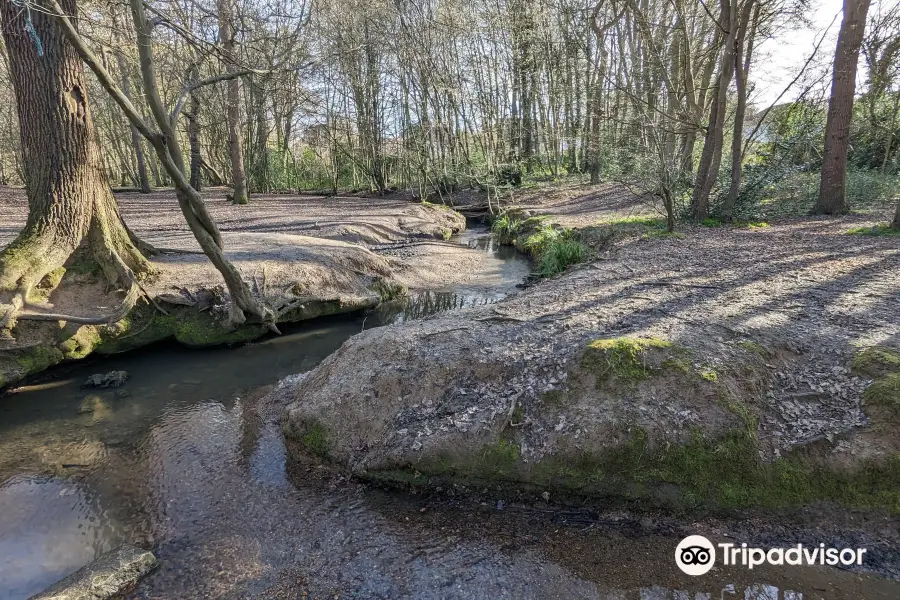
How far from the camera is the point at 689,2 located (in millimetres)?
13000

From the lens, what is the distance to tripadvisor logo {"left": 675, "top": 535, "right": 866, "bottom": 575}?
3.32 m

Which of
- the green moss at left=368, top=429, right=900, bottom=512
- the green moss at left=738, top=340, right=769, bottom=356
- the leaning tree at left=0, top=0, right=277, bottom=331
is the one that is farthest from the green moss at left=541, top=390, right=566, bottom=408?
the leaning tree at left=0, top=0, right=277, bottom=331

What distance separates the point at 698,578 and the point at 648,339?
202 cm

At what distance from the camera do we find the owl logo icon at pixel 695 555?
335 centimetres

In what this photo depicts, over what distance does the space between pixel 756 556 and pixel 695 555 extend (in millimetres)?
407

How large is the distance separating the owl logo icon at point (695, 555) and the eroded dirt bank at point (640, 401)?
1.06 feet

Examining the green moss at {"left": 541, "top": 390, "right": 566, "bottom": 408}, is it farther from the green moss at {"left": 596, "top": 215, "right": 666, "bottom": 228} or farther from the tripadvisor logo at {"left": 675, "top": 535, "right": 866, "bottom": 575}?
the green moss at {"left": 596, "top": 215, "right": 666, "bottom": 228}

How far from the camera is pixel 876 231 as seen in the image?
29.1 feet

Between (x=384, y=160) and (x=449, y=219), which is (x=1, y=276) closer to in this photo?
(x=449, y=219)

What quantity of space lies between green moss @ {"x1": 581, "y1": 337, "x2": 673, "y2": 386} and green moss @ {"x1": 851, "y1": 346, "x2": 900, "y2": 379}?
155 centimetres

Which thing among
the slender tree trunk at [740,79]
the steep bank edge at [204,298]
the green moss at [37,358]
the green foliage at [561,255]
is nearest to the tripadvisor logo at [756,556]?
the steep bank edge at [204,298]

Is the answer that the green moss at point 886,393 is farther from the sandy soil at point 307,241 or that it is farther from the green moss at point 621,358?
the sandy soil at point 307,241

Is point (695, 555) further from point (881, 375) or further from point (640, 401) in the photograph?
point (881, 375)

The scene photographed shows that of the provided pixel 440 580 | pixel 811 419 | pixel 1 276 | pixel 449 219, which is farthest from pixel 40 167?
pixel 449 219
